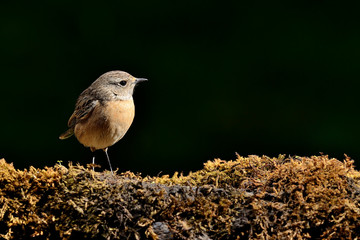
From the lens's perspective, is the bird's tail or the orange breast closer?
the orange breast

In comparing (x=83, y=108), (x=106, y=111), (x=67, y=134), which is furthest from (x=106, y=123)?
(x=67, y=134)

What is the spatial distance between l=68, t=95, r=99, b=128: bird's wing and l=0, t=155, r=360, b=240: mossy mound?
160cm

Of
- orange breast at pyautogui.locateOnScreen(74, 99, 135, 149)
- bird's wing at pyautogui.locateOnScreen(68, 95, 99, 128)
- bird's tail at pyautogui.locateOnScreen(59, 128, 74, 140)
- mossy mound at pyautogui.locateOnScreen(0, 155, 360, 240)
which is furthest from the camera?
bird's tail at pyautogui.locateOnScreen(59, 128, 74, 140)

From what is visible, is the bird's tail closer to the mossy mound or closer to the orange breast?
the orange breast

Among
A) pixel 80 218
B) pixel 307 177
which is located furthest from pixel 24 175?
pixel 307 177

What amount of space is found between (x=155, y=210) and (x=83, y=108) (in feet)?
6.59

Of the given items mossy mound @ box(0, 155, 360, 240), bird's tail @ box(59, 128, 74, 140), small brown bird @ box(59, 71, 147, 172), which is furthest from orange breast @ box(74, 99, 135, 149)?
mossy mound @ box(0, 155, 360, 240)

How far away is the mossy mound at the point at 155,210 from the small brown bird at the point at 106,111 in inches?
55.7

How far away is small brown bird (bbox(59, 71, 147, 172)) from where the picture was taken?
3.59 meters

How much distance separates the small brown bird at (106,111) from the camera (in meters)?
3.59

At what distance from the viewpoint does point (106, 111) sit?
3.62 metres

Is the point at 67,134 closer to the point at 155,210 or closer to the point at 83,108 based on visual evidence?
the point at 83,108

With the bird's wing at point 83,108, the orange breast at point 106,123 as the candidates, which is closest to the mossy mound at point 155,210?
the orange breast at point 106,123

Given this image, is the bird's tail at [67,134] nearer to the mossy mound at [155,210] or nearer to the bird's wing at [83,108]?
the bird's wing at [83,108]
